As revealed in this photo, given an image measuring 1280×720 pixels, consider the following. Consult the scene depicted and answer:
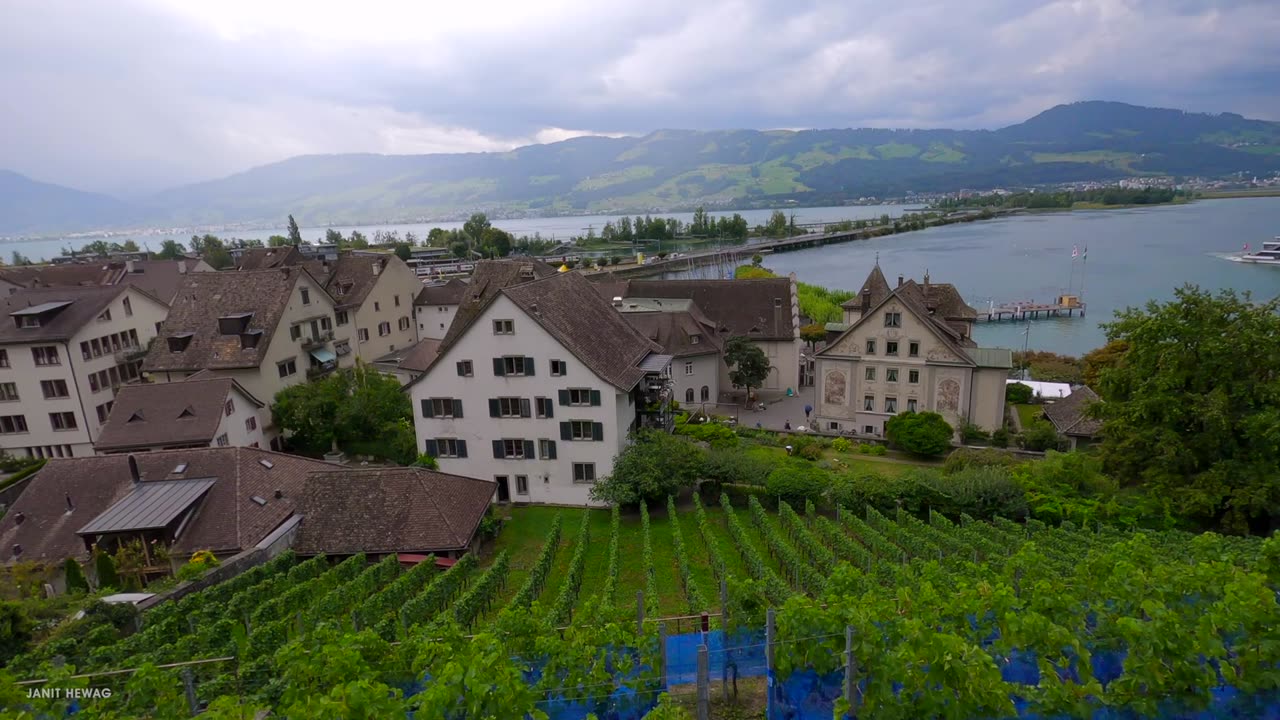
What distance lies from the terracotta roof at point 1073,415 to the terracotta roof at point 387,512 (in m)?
35.5

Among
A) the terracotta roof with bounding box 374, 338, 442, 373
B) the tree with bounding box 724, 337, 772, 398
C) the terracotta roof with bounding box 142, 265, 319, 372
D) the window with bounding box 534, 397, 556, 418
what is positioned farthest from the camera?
the tree with bounding box 724, 337, 772, 398

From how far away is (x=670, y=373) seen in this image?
5103 cm

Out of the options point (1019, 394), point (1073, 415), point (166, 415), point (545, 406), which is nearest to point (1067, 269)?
point (1019, 394)

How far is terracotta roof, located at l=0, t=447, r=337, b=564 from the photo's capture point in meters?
25.7

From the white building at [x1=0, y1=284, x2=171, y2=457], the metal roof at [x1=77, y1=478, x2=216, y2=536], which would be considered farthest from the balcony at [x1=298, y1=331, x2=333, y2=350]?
the metal roof at [x1=77, y1=478, x2=216, y2=536]

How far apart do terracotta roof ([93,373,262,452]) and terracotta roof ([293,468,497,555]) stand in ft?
39.7

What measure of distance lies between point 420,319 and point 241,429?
30.3 meters

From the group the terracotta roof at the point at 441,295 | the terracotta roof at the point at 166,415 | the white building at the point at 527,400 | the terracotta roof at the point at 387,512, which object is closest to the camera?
the terracotta roof at the point at 387,512

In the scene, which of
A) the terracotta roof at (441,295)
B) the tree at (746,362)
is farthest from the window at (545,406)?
the terracotta roof at (441,295)

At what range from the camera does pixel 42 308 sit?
41969mm

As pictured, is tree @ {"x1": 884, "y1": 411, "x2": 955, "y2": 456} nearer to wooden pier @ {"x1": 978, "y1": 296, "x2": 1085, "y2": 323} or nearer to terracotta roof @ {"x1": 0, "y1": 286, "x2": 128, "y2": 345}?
terracotta roof @ {"x1": 0, "y1": 286, "x2": 128, "y2": 345}

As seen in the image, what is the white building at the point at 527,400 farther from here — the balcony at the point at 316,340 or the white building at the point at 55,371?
the white building at the point at 55,371

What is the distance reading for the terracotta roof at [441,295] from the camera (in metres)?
65.8

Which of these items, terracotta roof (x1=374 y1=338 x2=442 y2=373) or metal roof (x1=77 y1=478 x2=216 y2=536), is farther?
terracotta roof (x1=374 y1=338 x2=442 y2=373)
